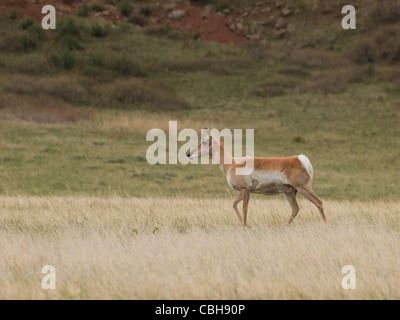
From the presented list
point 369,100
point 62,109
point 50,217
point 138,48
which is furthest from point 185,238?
point 138,48

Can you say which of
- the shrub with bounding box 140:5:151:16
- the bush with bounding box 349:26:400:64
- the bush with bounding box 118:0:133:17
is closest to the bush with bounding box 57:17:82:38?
the bush with bounding box 118:0:133:17

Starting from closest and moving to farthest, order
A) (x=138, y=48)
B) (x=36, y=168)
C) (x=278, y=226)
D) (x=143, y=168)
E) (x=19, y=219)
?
1. (x=278, y=226)
2. (x=19, y=219)
3. (x=36, y=168)
4. (x=143, y=168)
5. (x=138, y=48)

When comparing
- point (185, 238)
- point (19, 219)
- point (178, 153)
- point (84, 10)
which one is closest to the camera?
point (185, 238)

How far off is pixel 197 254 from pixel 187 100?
4004 centimetres

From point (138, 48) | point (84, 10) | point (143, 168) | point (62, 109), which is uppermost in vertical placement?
point (84, 10)

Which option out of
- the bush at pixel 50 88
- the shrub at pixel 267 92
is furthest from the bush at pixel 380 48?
the bush at pixel 50 88

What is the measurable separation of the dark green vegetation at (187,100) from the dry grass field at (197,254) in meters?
9.39

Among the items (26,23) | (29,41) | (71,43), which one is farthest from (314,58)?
(26,23)

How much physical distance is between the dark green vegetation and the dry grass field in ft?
30.8
